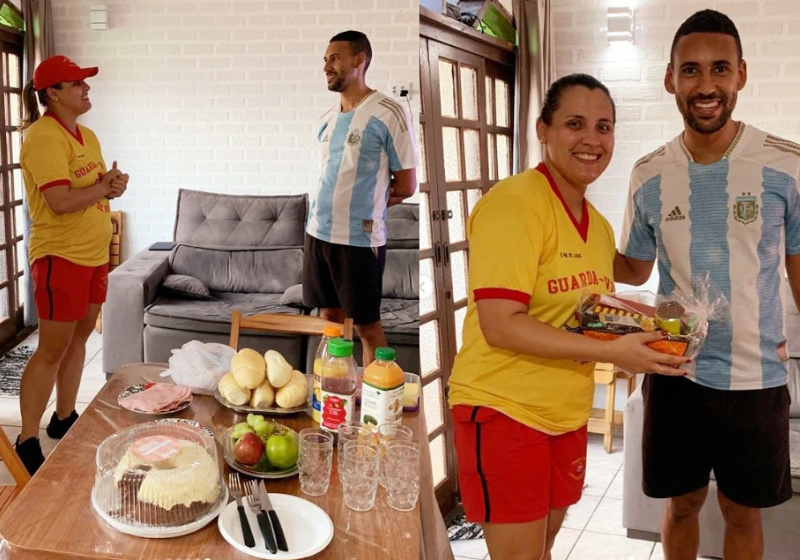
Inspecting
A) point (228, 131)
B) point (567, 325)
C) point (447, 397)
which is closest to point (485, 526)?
point (447, 397)

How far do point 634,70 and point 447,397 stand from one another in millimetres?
564

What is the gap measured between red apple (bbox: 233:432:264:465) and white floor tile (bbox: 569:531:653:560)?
0.52 meters

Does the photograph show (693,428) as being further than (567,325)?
Yes

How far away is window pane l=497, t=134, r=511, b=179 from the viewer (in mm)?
1015

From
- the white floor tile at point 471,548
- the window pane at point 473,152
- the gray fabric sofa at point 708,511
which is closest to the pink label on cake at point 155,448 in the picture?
the white floor tile at point 471,548

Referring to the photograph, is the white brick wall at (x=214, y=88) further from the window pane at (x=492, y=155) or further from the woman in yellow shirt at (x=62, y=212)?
the window pane at (x=492, y=155)

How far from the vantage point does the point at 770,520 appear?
3.68ft

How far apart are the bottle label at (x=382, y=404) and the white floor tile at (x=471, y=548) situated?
0.23 m

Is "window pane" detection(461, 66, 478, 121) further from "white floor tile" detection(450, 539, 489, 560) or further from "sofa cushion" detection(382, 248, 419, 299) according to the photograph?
"white floor tile" detection(450, 539, 489, 560)

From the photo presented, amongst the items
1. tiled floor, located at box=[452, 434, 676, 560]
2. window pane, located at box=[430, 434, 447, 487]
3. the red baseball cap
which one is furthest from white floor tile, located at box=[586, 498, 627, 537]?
the red baseball cap

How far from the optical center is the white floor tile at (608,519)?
1.13m

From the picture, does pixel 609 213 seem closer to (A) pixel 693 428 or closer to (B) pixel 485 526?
(A) pixel 693 428

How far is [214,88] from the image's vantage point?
3.50 ft

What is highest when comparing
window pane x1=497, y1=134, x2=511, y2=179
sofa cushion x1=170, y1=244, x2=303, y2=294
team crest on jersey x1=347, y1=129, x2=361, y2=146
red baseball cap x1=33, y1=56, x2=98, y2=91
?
red baseball cap x1=33, y1=56, x2=98, y2=91
